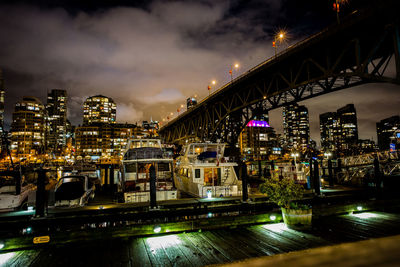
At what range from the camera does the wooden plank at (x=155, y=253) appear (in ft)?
18.5

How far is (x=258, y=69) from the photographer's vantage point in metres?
29.3

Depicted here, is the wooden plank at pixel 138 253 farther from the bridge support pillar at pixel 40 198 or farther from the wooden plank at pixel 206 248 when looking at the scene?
the bridge support pillar at pixel 40 198

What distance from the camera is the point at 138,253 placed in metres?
6.18

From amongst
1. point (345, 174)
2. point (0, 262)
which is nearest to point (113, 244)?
point (0, 262)

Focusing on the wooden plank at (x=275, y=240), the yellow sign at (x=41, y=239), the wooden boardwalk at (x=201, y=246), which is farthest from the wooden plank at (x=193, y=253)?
the yellow sign at (x=41, y=239)

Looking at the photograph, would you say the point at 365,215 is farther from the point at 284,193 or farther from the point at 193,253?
the point at 193,253

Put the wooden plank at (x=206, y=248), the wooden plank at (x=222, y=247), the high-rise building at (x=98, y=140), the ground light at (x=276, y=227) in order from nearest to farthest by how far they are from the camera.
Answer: the wooden plank at (x=206, y=248), the wooden plank at (x=222, y=247), the ground light at (x=276, y=227), the high-rise building at (x=98, y=140)

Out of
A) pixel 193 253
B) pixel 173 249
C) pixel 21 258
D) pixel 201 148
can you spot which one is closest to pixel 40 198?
pixel 21 258

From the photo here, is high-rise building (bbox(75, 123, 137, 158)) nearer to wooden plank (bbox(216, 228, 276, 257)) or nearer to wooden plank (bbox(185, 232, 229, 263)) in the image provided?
wooden plank (bbox(185, 232, 229, 263))

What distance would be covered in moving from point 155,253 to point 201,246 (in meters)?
1.31

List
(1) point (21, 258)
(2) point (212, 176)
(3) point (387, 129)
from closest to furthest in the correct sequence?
(1) point (21, 258), (2) point (212, 176), (3) point (387, 129)

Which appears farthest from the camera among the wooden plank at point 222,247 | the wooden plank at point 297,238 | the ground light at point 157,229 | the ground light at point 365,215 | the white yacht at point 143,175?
the white yacht at point 143,175

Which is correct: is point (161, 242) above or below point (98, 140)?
below

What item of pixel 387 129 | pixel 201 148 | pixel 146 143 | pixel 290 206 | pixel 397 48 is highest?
pixel 387 129
